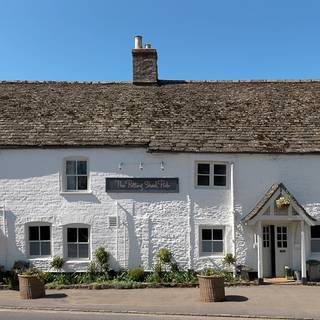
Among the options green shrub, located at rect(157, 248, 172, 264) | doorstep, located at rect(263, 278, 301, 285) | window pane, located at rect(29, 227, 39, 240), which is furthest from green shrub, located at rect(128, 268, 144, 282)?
doorstep, located at rect(263, 278, 301, 285)

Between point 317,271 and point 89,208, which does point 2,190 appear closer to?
point 89,208

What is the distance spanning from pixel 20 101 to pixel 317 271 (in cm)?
1407

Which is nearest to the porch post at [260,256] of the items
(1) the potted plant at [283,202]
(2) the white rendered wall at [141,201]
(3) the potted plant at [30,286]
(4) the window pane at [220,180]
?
(2) the white rendered wall at [141,201]

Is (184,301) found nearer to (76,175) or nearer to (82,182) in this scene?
(82,182)

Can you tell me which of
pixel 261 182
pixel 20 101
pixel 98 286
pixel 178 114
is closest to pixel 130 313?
pixel 98 286

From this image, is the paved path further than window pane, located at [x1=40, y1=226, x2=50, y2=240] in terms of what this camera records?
No

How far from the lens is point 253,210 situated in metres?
19.1

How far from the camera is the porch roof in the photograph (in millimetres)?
18562

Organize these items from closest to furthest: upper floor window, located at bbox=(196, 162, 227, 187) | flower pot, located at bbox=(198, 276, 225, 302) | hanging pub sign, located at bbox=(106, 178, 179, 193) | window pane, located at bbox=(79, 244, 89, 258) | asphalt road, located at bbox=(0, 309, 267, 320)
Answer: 1. asphalt road, located at bbox=(0, 309, 267, 320)
2. flower pot, located at bbox=(198, 276, 225, 302)
3. hanging pub sign, located at bbox=(106, 178, 179, 193)
4. window pane, located at bbox=(79, 244, 89, 258)
5. upper floor window, located at bbox=(196, 162, 227, 187)

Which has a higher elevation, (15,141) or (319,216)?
(15,141)

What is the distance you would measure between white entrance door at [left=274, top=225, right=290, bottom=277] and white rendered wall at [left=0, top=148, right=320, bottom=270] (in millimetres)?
1061

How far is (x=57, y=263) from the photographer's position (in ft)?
62.4

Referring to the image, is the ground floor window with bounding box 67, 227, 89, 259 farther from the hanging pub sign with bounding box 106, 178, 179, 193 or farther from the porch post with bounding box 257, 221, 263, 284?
the porch post with bounding box 257, 221, 263, 284

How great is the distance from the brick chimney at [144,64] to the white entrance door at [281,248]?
937 centimetres
